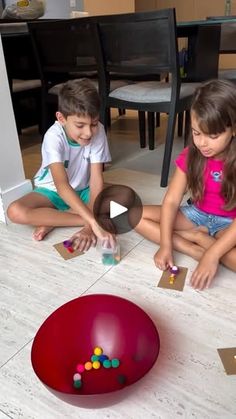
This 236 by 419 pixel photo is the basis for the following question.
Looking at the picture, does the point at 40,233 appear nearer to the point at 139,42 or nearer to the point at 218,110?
the point at 218,110

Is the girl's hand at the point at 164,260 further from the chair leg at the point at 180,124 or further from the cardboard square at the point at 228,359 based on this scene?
the chair leg at the point at 180,124

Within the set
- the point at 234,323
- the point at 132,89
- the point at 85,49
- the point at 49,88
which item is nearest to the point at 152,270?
the point at 234,323

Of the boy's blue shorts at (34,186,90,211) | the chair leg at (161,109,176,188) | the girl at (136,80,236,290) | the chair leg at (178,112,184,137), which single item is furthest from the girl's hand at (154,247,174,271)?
the chair leg at (178,112,184,137)

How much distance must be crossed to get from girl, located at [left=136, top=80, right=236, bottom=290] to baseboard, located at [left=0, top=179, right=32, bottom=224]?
0.52 m

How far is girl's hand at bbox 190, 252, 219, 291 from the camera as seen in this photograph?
95 cm

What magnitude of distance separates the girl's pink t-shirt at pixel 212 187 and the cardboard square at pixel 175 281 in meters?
0.21

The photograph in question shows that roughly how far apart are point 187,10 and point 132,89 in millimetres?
3336

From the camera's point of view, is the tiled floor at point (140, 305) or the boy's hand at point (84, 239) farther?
A: the boy's hand at point (84, 239)

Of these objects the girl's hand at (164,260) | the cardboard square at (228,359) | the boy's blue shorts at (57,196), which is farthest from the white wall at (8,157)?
the cardboard square at (228,359)

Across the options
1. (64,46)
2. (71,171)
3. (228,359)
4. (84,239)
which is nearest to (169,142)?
(71,171)

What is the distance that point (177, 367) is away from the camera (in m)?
0.74

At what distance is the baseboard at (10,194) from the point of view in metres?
1.35

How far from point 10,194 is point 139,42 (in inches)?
32.2

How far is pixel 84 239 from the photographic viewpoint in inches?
46.4
